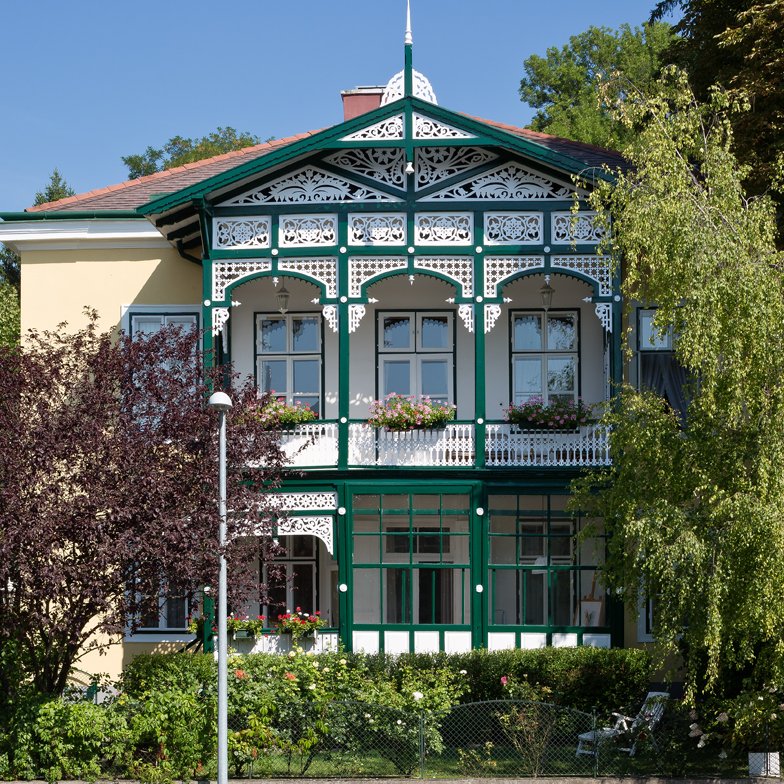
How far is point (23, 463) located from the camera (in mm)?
15680

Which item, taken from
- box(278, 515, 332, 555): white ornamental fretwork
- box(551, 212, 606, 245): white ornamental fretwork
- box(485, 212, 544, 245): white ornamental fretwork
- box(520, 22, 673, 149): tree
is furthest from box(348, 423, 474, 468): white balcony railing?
box(520, 22, 673, 149): tree

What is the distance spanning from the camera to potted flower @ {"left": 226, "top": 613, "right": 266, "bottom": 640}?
66.4 ft

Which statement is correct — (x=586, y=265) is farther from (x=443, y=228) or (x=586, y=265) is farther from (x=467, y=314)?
(x=443, y=228)

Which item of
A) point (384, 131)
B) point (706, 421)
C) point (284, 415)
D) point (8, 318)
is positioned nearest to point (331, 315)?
point (284, 415)

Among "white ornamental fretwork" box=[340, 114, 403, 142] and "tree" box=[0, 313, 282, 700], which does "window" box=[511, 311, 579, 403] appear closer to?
"white ornamental fretwork" box=[340, 114, 403, 142]

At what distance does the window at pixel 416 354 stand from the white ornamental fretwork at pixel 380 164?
2722mm

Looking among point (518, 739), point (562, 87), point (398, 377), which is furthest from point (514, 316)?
point (562, 87)

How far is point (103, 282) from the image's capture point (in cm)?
2278

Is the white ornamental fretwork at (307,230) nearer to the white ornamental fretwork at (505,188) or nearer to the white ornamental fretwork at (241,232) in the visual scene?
the white ornamental fretwork at (241,232)

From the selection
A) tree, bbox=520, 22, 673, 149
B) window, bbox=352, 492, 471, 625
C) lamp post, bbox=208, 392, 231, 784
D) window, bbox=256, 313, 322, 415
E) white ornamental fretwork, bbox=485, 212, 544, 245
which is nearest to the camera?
lamp post, bbox=208, 392, 231, 784

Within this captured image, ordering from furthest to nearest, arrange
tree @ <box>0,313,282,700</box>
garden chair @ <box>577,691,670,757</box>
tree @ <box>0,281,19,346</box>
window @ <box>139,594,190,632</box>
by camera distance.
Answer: tree @ <box>0,281,19,346</box>, window @ <box>139,594,190,632</box>, garden chair @ <box>577,691,670,757</box>, tree @ <box>0,313,282,700</box>

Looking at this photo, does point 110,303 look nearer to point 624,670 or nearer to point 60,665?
point 60,665

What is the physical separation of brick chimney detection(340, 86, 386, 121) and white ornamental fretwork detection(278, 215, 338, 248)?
5056 mm

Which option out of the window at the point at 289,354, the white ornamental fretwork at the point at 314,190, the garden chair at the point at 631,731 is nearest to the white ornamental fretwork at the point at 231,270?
the white ornamental fretwork at the point at 314,190
